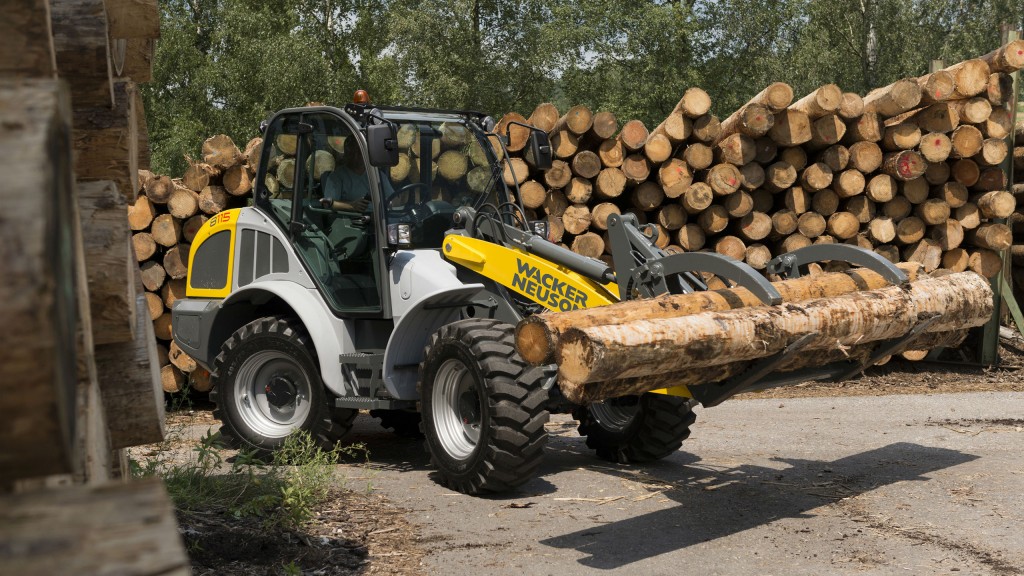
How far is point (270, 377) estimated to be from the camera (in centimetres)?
784

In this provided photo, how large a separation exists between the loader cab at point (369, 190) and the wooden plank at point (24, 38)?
16.9ft

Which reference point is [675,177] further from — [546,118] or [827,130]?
[827,130]

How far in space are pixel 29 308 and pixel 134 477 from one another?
4038mm

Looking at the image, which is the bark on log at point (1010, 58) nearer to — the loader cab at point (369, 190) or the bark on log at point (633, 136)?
the bark on log at point (633, 136)

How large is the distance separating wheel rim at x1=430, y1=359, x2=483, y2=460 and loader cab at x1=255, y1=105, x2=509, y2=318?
2.72 ft

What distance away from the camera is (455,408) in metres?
6.53

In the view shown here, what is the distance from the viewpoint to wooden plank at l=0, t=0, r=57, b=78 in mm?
1836

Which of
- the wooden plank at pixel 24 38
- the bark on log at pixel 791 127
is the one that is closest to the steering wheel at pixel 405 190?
the bark on log at pixel 791 127

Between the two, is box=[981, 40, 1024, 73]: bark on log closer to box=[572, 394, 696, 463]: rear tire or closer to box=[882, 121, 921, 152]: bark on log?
box=[882, 121, 921, 152]: bark on log

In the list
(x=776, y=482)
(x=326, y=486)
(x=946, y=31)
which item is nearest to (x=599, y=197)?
(x=776, y=482)

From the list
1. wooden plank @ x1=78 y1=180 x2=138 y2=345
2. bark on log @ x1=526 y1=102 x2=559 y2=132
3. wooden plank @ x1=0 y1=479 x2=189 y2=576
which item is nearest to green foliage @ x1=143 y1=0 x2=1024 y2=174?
bark on log @ x1=526 y1=102 x2=559 y2=132

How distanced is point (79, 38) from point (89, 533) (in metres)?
1.79

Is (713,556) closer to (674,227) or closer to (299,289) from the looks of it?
(299,289)

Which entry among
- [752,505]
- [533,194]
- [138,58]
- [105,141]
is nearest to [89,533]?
[105,141]
